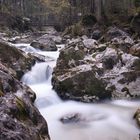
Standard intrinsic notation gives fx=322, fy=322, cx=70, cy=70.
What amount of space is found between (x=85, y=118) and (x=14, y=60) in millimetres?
4769

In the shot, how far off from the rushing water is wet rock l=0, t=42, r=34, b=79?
0.79 m

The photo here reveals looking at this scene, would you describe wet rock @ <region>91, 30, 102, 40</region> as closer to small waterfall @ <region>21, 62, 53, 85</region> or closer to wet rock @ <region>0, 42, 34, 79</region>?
small waterfall @ <region>21, 62, 53, 85</region>

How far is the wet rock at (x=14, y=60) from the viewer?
12.4 meters

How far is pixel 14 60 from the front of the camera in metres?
12.8

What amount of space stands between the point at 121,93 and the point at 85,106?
166 centimetres

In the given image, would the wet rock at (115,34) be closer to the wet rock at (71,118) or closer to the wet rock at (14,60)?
the wet rock at (14,60)

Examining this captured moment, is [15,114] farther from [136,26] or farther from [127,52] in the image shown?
[136,26]

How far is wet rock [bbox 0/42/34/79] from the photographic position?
12.4m

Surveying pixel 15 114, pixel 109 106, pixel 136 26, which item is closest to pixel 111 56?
pixel 109 106

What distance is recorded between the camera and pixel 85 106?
34.0 ft

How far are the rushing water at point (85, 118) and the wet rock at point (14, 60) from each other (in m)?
0.79

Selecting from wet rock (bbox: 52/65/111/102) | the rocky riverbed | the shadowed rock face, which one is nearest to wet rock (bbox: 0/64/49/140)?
the shadowed rock face

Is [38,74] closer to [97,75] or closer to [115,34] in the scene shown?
[97,75]

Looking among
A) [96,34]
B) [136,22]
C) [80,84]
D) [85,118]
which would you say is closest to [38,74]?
[80,84]
